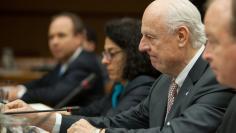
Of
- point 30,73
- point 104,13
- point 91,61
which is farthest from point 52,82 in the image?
point 104,13

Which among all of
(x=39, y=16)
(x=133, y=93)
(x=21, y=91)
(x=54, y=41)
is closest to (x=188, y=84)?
(x=133, y=93)

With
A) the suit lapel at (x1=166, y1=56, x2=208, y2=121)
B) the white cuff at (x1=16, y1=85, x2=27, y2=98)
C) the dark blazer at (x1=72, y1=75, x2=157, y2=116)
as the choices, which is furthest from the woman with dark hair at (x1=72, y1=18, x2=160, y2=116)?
the white cuff at (x1=16, y1=85, x2=27, y2=98)

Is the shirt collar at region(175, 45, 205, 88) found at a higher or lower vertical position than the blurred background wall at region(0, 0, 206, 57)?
higher

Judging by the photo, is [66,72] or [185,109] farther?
[66,72]

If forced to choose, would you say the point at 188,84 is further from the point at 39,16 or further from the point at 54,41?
the point at 39,16

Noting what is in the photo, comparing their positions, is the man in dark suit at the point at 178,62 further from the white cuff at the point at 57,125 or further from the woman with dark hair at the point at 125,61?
the woman with dark hair at the point at 125,61

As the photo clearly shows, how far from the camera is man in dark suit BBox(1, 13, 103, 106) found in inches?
152

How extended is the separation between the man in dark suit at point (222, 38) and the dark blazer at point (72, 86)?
2054 millimetres

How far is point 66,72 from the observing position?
415 centimetres

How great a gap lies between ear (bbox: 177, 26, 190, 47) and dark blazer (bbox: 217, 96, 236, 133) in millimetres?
363

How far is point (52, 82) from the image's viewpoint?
4363mm

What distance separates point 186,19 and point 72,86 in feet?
6.31

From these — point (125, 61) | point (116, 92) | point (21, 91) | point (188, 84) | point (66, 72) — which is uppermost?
point (188, 84)

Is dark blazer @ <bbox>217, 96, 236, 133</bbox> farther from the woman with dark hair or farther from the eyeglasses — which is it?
the eyeglasses
